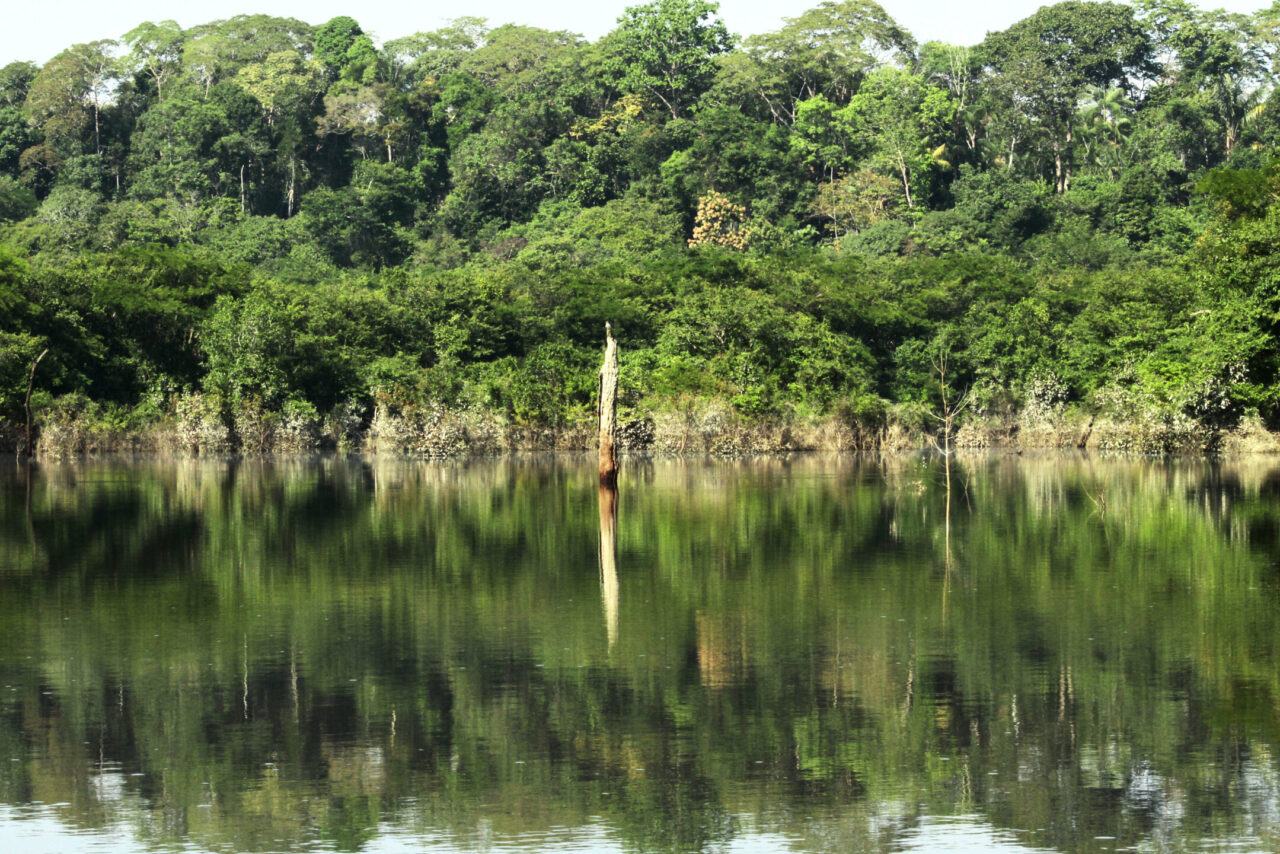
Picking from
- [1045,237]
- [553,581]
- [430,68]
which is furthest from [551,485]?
[430,68]

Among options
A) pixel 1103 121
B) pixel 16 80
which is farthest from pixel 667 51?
pixel 16 80

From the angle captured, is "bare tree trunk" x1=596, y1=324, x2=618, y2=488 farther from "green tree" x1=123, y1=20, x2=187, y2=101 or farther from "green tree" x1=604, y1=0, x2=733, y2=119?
"green tree" x1=123, y1=20, x2=187, y2=101

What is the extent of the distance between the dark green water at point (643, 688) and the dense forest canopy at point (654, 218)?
81.3ft

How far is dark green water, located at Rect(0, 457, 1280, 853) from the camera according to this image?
9375mm

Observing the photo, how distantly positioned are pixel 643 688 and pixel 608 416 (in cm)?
2178

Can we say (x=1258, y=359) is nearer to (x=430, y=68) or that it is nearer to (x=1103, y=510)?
(x=1103, y=510)

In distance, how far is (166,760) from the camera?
10555mm

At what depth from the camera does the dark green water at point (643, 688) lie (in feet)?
30.8

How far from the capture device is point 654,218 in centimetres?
9088

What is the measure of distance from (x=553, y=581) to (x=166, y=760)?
8.67 metres

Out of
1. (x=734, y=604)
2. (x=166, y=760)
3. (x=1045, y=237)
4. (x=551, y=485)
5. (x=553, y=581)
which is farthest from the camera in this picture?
(x=1045, y=237)

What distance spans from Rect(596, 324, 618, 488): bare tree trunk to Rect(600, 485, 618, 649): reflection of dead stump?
1.25 ft

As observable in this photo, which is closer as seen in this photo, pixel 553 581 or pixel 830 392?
pixel 553 581

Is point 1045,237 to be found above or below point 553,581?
above
